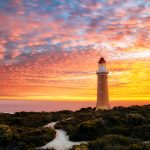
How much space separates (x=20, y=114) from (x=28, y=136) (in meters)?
18.1

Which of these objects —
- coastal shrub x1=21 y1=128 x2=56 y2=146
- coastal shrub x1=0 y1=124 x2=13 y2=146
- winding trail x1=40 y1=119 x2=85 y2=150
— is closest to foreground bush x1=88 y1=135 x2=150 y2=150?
winding trail x1=40 y1=119 x2=85 y2=150

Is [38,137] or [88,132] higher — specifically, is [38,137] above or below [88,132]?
below

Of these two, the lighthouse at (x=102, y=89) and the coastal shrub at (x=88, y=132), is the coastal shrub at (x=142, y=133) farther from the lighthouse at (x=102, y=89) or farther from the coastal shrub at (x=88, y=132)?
the lighthouse at (x=102, y=89)

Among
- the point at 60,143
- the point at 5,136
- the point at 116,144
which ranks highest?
the point at 5,136

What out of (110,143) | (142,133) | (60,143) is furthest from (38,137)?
(142,133)

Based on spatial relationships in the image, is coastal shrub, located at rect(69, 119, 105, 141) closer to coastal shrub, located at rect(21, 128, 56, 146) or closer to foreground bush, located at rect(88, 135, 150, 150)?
coastal shrub, located at rect(21, 128, 56, 146)

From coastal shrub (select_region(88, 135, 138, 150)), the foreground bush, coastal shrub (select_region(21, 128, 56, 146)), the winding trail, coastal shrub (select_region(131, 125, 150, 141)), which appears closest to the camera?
the foreground bush

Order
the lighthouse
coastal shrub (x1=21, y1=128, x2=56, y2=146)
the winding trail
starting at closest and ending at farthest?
the winding trail
coastal shrub (x1=21, y1=128, x2=56, y2=146)
the lighthouse

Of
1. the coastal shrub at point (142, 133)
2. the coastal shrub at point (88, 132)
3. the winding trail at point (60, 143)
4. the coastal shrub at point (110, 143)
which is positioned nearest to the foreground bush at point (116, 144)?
the coastal shrub at point (110, 143)

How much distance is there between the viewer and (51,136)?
23375 mm

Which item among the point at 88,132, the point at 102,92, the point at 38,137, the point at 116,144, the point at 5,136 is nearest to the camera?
the point at 116,144

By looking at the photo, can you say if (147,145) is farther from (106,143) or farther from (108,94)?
(108,94)

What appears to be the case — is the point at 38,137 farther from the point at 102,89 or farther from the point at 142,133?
the point at 102,89

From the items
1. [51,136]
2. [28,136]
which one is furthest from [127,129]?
[28,136]
